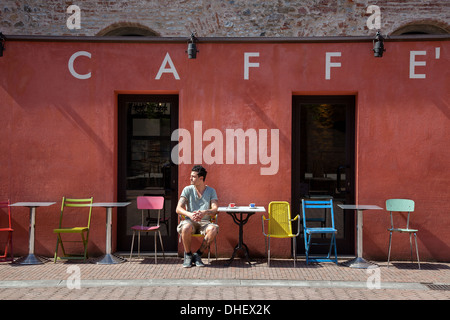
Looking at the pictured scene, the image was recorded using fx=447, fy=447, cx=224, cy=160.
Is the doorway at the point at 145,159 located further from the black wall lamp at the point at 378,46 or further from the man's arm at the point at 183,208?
the black wall lamp at the point at 378,46

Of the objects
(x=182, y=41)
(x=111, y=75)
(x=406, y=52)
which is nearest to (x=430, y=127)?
(x=406, y=52)

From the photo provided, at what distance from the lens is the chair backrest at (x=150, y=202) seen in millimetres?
7441

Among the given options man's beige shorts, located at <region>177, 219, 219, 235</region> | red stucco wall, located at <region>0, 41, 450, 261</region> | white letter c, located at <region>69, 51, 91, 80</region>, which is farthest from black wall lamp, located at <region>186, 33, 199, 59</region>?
man's beige shorts, located at <region>177, 219, 219, 235</region>

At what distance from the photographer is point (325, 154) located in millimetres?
7672

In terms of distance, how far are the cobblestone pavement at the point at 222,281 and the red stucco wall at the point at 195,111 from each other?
86cm

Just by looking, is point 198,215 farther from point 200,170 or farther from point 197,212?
point 200,170

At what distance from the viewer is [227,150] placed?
7461 millimetres

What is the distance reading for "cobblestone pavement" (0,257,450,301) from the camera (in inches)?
203

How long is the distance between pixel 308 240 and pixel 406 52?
349 cm

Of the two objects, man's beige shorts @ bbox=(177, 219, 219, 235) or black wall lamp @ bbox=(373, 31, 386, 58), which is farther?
black wall lamp @ bbox=(373, 31, 386, 58)

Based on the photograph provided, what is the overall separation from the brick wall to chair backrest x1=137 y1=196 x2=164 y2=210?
15.5 feet

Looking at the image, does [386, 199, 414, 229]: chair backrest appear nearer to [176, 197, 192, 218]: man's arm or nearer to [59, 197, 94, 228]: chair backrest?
[176, 197, 192, 218]: man's arm

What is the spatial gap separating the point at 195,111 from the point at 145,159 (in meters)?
1.25

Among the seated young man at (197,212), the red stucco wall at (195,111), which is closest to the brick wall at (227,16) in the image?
the red stucco wall at (195,111)
